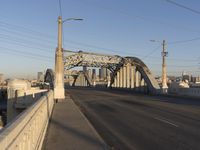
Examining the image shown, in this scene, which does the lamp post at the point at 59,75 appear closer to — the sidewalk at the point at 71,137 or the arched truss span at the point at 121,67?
the sidewalk at the point at 71,137

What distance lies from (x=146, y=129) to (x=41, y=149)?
562 centimetres

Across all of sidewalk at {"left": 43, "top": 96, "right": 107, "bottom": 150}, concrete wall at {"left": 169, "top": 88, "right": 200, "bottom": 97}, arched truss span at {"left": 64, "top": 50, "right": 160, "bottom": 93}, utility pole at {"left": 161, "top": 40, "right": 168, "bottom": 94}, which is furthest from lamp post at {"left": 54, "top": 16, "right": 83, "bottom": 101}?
arched truss span at {"left": 64, "top": 50, "right": 160, "bottom": 93}

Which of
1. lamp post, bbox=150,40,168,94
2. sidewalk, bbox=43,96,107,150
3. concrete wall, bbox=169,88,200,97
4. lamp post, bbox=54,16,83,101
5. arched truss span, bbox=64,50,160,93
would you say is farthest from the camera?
arched truss span, bbox=64,50,160,93

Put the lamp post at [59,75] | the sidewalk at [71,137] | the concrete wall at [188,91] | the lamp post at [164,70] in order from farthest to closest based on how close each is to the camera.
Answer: the lamp post at [164,70]
the concrete wall at [188,91]
the lamp post at [59,75]
the sidewalk at [71,137]

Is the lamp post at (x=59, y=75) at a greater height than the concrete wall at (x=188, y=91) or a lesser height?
greater

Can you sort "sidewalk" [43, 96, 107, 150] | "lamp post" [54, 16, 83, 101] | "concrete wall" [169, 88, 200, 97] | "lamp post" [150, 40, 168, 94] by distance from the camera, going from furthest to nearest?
"lamp post" [150, 40, 168, 94] < "concrete wall" [169, 88, 200, 97] < "lamp post" [54, 16, 83, 101] < "sidewalk" [43, 96, 107, 150]

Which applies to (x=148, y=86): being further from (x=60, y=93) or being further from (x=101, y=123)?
(x=101, y=123)

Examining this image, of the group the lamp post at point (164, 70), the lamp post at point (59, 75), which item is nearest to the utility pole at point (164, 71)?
the lamp post at point (164, 70)

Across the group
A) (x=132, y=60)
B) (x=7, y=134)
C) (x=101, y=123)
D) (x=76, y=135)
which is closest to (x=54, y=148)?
(x=76, y=135)

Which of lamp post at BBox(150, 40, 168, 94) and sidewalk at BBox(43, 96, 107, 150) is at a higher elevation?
lamp post at BBox(150, 40, 168, 94)

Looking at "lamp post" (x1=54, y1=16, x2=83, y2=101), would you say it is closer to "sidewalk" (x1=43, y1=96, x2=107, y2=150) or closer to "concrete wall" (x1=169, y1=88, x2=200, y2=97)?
"sidewalk" (x1=43, y1=96, x2=107, y2=150)

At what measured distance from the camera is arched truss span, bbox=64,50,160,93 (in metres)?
57.0

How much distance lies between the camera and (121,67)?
75.6 metres

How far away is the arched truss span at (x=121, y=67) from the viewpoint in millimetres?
56997
